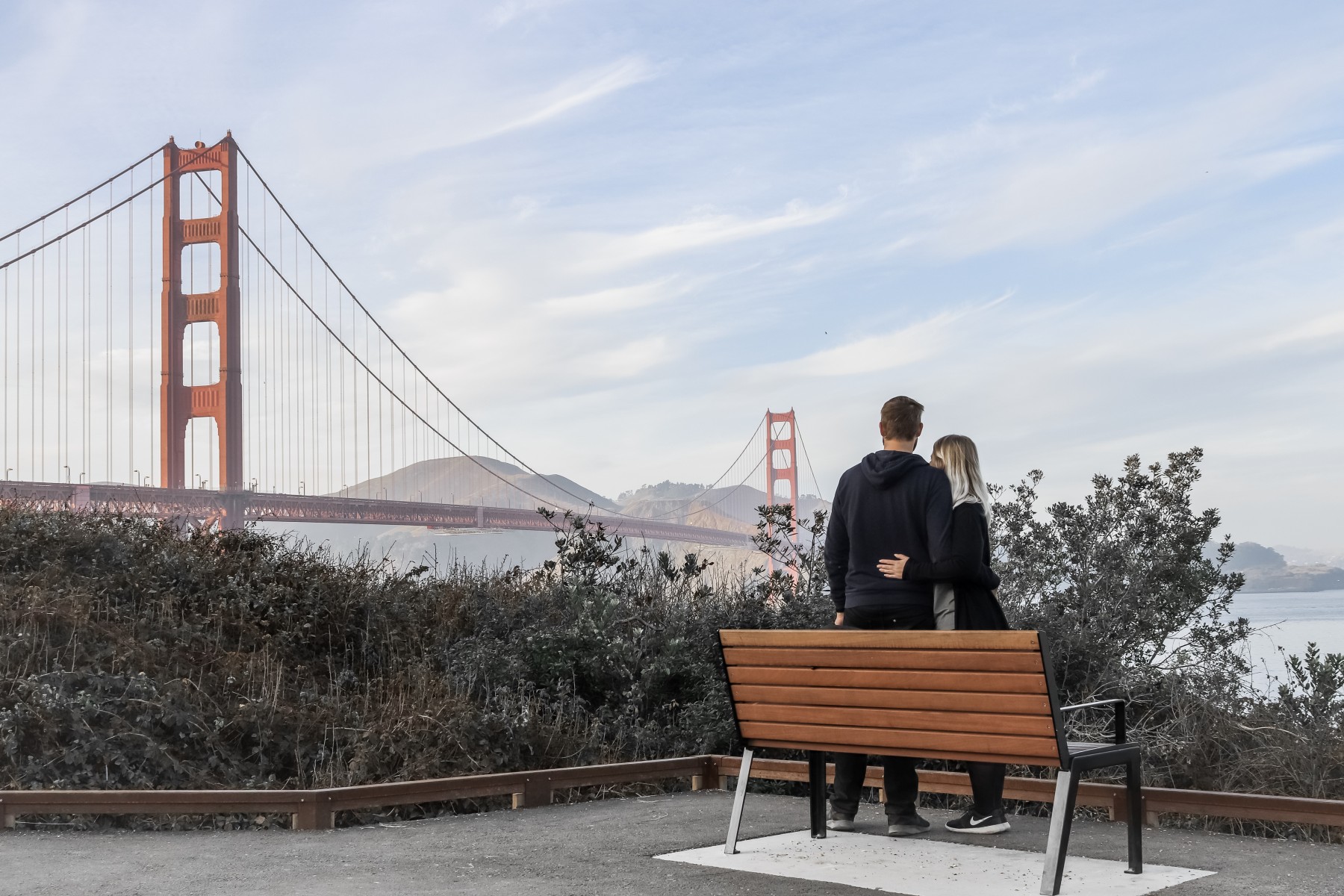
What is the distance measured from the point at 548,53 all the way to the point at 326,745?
8.59m

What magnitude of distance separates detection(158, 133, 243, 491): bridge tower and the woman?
71.2ft

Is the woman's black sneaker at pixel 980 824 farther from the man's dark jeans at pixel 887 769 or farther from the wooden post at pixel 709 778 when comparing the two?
the wooden post at pixel 709 778

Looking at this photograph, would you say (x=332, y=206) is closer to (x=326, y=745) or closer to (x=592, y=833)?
(x=326, y=745)

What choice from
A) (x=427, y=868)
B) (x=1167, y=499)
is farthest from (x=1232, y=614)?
(x=427, y=868)

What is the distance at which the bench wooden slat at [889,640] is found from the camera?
10.9ft

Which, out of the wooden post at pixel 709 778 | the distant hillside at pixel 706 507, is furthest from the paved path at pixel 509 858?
the distant hillside at pixel 706 507

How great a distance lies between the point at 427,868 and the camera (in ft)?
12.9

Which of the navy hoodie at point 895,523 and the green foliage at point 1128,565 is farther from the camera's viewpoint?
the green foliage at point 1128,565

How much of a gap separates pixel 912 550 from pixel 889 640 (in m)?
0.55

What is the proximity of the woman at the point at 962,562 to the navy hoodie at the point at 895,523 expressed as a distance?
3 centimetres

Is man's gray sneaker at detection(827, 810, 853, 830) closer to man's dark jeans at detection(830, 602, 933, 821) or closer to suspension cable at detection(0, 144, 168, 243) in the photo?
man's dark jeans at detection(830, 602, 933, 821)

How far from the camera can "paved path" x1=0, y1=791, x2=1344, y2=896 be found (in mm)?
3615

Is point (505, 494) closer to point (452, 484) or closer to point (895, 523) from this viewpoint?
point (452, 484)

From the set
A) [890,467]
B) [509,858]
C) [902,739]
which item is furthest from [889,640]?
[509,858]
